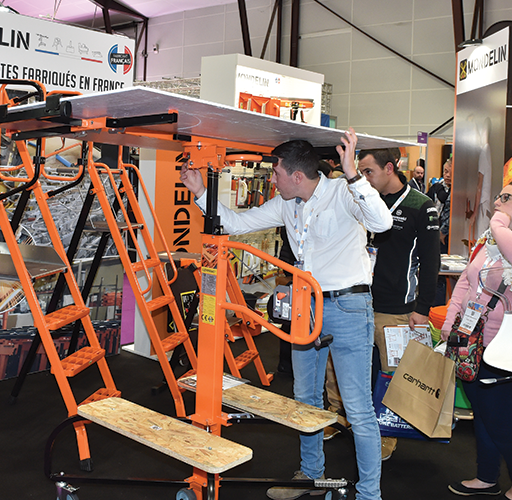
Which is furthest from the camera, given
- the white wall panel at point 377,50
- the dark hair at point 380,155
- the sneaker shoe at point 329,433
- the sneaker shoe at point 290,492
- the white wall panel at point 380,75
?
the white wall panel at point 380,75

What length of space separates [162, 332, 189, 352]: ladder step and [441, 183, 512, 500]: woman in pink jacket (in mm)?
1762

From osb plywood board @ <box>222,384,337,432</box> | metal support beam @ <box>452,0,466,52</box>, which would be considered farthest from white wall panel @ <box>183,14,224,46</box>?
osb plywood board @ <box>222,384,337,432</box>

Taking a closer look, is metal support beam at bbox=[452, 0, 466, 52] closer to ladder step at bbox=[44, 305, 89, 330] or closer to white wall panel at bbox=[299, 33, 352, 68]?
white wall panel at bbox=[299, 33, 352, 68]

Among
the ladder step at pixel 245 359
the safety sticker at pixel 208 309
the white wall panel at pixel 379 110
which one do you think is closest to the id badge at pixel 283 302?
the safety sticker at pixel 208 309

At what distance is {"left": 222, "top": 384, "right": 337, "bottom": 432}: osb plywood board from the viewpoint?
2129 mm

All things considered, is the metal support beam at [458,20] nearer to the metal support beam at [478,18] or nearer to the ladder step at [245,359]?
the metal support beam at [478,18]

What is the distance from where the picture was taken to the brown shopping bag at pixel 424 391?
2.67 meters

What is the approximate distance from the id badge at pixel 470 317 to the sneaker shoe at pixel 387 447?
108cm

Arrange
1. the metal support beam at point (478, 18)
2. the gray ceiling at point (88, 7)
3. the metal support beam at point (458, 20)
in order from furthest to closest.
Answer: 1. the gray ceiling at point (88, 7)
2. the metal support beam at point (478, 18)
3. the metal support beam at point (458, 20)

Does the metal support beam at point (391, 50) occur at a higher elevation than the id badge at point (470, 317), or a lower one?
higher

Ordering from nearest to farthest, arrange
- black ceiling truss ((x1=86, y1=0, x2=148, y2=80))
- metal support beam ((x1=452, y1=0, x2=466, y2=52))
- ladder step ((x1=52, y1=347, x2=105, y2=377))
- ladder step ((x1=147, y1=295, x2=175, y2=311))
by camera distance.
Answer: ladder step ((x1=52, y1=347, x2=105, y2=377)) < ladder step ((x1=147, y1=295, x2=175, y2=311)) < metal support beam ((x1=452, y1=0, x2=466, y2=52)) < black ceiling truss ((x1=86, y1=0, x2=148, y2=80))

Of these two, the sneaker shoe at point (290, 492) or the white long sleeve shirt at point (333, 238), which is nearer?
the white long sleeve shirt at point (333, 238)

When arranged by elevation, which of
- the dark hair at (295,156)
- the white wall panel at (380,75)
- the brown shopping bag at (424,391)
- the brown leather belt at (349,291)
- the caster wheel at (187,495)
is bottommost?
the caster wheel at (187,495)

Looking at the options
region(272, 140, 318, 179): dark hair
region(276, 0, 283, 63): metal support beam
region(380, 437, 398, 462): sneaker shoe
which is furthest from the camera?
A: region(276, 0, 283, 63): metal support beam
